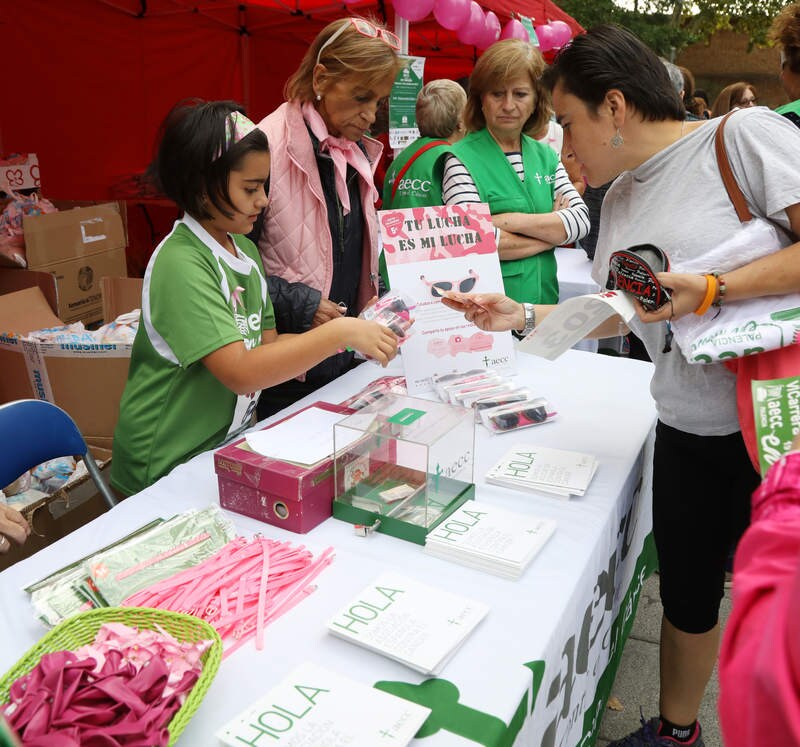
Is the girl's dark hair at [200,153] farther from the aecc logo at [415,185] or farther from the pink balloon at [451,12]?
the pink balloon at [451,12]

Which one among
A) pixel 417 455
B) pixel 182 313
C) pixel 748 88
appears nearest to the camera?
pixel 417 455

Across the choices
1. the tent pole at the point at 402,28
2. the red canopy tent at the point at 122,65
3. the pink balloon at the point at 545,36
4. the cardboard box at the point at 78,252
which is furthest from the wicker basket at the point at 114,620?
the pink balloon at the point at 545,36

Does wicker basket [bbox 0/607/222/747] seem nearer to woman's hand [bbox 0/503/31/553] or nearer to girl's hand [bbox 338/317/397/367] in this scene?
woman's hand [bbox 0/503/31/553]

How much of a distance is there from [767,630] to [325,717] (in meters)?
0.58

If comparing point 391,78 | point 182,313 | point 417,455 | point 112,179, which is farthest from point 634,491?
point 112,179

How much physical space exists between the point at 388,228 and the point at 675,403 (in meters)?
1.01

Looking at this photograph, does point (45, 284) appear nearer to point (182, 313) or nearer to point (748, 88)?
point (182, 313)

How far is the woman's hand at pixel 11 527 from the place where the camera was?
154 centimetres

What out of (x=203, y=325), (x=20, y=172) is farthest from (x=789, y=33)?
(x=20, y=172)

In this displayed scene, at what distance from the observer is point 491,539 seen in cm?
132

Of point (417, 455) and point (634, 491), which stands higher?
point (417, 455)

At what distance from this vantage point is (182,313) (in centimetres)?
157

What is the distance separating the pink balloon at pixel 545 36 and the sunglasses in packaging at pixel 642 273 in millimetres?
6245

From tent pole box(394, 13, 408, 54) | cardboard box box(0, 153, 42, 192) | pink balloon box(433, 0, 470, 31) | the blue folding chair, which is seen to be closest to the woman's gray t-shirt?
the blue folding chair
